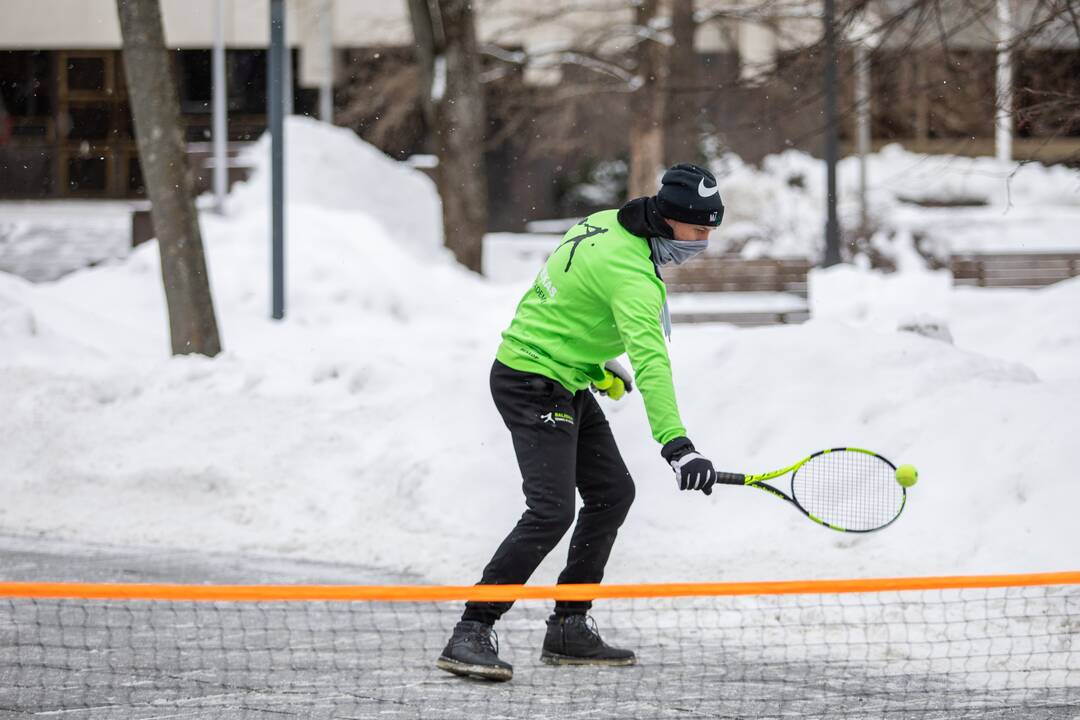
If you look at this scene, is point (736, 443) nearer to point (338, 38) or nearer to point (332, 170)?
point (332, 170)

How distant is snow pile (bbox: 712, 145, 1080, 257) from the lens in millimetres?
24312

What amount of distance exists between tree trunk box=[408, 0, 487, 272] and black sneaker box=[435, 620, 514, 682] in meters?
13.9

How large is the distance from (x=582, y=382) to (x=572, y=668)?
3.53ft

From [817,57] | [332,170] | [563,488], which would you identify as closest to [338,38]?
[332,170]

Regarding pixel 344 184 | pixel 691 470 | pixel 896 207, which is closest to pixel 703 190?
pixel 691 470

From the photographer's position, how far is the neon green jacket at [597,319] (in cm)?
461

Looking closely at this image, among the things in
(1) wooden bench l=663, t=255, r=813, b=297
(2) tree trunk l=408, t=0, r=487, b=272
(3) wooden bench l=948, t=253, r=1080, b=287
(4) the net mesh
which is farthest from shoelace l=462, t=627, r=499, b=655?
(2) tree trunk l=408, t=0, r=487, b=272

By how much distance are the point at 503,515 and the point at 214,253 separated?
359 inches

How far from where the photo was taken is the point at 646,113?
23016mm

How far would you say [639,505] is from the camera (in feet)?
25.7

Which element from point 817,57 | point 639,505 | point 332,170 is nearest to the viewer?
point 639,505

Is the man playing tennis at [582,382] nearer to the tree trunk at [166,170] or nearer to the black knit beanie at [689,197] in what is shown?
the black knit beanie at [689,197]

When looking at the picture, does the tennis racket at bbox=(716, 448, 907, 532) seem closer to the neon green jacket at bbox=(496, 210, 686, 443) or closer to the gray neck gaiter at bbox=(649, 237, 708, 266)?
the neon green jacket at bbox=(496, 210, 686, 443)

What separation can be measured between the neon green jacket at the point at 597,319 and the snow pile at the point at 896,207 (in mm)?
15607
